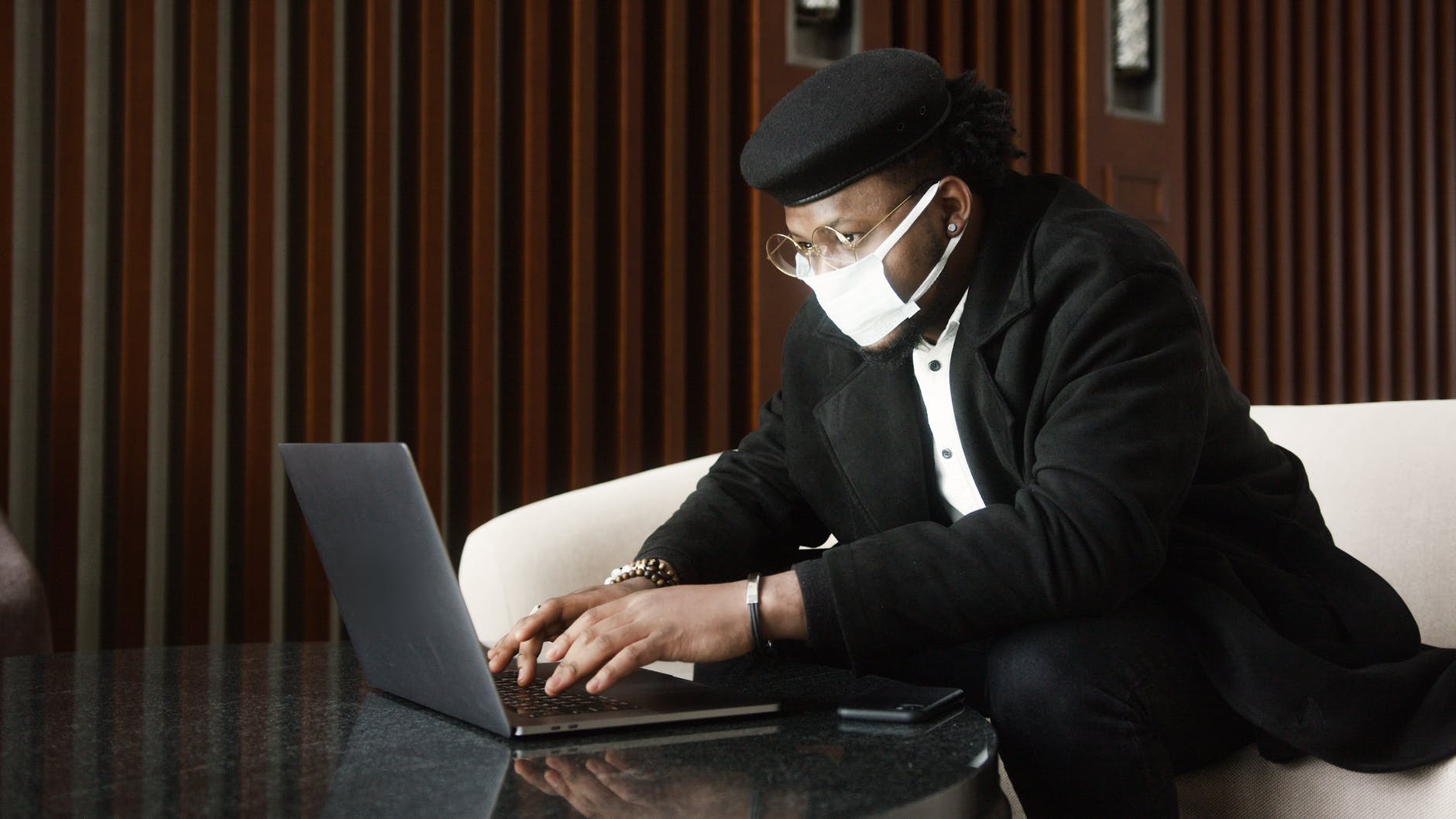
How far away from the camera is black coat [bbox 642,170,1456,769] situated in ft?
3.96

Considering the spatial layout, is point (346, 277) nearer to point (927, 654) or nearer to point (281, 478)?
point (281, 478)

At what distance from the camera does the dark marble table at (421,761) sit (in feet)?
2.56

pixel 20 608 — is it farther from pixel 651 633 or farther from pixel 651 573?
pixel 651 633

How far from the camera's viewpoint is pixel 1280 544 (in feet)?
4.61

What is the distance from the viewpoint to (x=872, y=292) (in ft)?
5.01

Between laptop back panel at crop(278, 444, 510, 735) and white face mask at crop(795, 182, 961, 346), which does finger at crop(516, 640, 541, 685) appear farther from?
white face mask at crop(795, 182, 961, 346)

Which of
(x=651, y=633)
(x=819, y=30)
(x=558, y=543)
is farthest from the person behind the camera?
(x=819, y=30)

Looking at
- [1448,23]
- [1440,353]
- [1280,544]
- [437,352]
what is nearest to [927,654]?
[1280,544]

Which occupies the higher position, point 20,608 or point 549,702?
point 549,702

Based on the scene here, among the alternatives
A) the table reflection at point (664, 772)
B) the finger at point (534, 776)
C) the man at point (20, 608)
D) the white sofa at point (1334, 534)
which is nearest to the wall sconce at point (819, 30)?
the white sofa at point (1334, 534)

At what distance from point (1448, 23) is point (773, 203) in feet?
7.31

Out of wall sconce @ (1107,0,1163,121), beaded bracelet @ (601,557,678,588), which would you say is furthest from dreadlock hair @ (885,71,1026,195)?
wall sconce @ (1107,0,1163,121)

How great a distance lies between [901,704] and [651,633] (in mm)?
226

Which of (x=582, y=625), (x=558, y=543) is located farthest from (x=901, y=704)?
(x=558, y=543)
